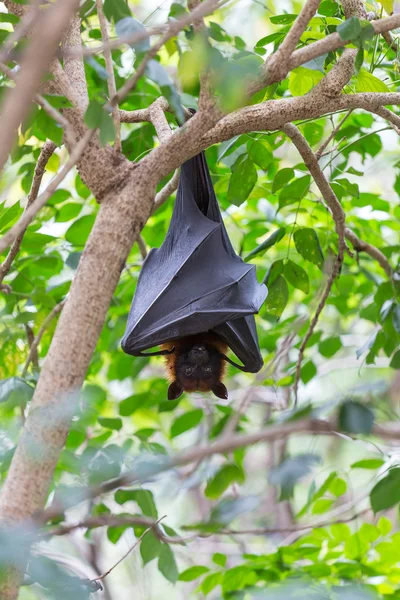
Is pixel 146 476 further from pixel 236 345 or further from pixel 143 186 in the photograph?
pixel 236 345

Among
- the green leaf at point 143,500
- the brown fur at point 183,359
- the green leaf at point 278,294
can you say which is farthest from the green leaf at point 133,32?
the brown fur at point 183,359

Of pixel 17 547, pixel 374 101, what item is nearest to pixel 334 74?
pixel 374 101

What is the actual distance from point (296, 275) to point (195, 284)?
0.63 meters

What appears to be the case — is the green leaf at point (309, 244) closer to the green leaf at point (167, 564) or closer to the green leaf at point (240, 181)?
the green leaf at point (240, 181)

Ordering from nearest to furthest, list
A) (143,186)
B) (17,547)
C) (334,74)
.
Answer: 1. (17,547)
2. (143,186)
3. (334,74)

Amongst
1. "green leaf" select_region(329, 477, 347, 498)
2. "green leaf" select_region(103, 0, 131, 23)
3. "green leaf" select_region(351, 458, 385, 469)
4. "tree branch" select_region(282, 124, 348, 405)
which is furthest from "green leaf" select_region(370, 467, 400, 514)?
"green leaf" select_region(103, 0, 131, 23)

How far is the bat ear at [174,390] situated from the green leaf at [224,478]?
6.52 feet

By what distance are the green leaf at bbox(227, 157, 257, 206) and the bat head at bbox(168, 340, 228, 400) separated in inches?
57.0

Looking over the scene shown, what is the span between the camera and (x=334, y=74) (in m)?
2.96

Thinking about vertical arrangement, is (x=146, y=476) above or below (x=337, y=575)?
above

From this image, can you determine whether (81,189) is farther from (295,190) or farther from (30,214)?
(30,214)

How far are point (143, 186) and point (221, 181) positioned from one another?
276cm

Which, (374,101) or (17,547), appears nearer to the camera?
(17,547)

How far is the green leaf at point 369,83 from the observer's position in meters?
3.22
